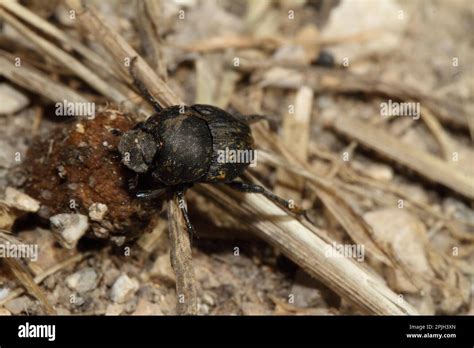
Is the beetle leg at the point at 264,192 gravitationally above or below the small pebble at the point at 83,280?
above

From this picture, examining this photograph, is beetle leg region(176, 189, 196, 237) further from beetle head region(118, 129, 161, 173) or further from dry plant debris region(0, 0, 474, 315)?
beetle head region(118, 129, 161, 173)

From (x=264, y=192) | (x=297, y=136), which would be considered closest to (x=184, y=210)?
(x=264, y=192)

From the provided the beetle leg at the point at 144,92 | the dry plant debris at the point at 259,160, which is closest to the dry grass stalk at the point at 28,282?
the dry plant debris at the point at 259,160

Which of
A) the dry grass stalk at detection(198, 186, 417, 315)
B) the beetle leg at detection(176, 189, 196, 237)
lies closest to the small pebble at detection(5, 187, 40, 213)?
the beetle leg at detection(176, 189, 196, 237)

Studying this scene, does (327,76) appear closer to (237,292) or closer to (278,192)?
(278,192)

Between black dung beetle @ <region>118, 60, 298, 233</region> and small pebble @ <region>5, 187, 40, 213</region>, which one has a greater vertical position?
black dung beetle @ <region>118, 60, 298, 233</region>

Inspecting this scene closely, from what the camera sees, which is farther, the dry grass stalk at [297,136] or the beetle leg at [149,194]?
the dry grass stalk at [297,136]

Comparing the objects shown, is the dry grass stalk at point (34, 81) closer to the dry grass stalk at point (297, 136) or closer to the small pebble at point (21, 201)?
the small pebble at point (21, 201)

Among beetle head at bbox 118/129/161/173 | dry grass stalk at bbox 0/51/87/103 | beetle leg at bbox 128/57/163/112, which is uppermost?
dry grass stalk at bbox 0/51/87/103

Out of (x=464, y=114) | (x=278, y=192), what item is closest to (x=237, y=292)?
(x=278, y=192)
